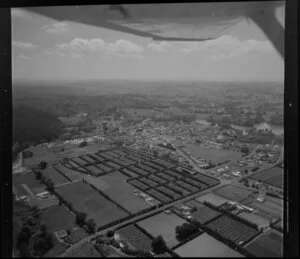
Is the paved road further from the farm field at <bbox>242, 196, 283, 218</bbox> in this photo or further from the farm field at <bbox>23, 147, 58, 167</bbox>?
the farm field at <bbox>23, 147, 58, 167</bbox>

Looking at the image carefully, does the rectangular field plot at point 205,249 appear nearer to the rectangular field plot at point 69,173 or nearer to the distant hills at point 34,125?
the rectangular field plot at point 69,173

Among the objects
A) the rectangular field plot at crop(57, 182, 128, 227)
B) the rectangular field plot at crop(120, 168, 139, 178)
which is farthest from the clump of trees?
the rectangular field plot at crop(120, 168, 139, 178)

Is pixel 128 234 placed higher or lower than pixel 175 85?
lower

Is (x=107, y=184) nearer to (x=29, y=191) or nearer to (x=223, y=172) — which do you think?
(x=29, y=191)

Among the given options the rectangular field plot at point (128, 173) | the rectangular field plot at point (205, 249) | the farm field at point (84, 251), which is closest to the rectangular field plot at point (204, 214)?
the rectangular field plot at point (205, 249)

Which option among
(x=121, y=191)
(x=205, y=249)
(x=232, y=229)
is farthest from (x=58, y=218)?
(x=232, y=229)

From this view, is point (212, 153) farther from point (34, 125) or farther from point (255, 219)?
point (34, 125)

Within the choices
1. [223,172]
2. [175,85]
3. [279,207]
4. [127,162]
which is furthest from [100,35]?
[279,207]
